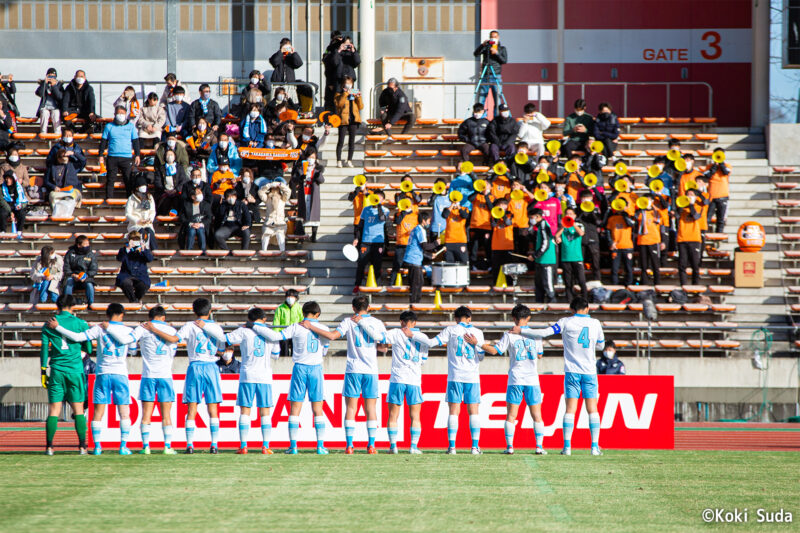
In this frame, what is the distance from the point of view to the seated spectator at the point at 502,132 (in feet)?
78.5

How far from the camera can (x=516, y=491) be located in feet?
35.7

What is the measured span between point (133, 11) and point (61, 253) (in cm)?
961

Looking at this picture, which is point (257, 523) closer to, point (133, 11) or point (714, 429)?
point (714, 429)

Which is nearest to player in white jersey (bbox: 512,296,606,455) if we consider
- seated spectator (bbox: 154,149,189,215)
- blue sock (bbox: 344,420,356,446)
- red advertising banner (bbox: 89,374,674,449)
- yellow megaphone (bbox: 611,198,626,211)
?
red advertising banner (bbox: 89,374,674,449)

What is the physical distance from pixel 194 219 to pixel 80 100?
17.2 feet

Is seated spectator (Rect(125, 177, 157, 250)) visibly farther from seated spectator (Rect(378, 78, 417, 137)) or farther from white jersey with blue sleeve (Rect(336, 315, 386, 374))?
white jersey with blue sleeve (Rect(336, 315, 386, 374))

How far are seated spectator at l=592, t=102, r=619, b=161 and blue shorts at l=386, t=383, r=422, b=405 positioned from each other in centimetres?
1074

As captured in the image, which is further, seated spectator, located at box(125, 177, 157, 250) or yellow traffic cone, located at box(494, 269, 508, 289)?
seated spectator, located at box(125, 177, 157, 250)

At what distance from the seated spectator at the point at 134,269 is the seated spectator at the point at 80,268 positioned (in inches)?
21.4

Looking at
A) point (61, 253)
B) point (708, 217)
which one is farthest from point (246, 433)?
point (708, 217)

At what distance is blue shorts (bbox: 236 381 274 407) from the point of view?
1465 cm

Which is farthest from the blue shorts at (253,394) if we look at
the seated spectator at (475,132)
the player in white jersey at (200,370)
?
the seated spectator at (475,132)

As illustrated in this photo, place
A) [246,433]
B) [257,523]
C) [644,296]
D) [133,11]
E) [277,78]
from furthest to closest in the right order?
[133,11]
[277,78]
[644,296]
[246,433]
[257,523]

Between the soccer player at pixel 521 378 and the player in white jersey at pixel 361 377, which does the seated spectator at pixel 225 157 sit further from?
the soccer player at pixel 521 378
